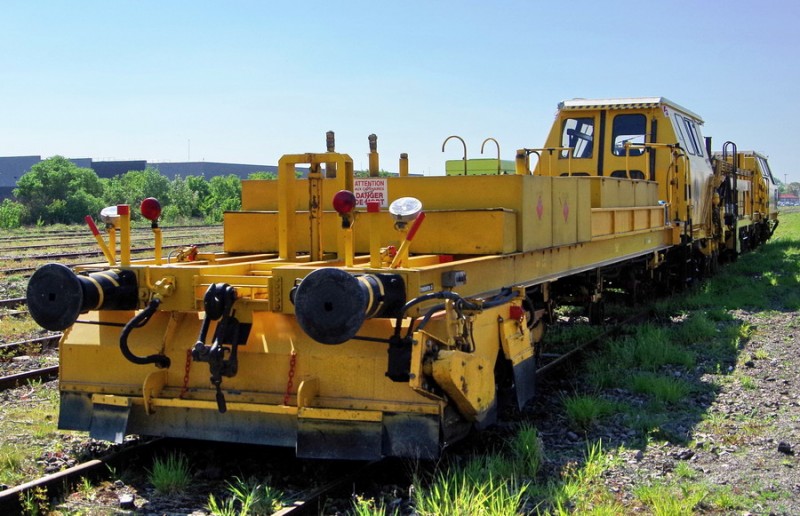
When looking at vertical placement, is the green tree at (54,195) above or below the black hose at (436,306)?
above

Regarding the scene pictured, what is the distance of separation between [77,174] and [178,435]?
51117 millimetres

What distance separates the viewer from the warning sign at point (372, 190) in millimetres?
7008

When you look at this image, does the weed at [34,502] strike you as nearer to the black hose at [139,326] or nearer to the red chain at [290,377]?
the black hose at [139,326]

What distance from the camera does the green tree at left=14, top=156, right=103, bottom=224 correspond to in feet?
156

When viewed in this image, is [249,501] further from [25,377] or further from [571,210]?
[25,377]

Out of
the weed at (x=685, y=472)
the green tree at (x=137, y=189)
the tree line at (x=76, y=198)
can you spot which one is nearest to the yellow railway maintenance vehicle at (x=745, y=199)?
the weed at (x=685, y=472)

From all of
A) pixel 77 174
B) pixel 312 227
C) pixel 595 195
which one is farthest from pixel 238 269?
pixel 77 174

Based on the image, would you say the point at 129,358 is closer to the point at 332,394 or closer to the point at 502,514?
the point at 332,394

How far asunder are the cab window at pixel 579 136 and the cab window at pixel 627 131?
1.14ft

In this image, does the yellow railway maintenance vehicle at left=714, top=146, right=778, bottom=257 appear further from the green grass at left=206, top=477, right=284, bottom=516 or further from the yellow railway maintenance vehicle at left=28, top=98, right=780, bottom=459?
the green grass at left=206, top=477, right=284, bottom=516

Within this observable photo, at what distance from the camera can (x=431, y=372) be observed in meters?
4.93

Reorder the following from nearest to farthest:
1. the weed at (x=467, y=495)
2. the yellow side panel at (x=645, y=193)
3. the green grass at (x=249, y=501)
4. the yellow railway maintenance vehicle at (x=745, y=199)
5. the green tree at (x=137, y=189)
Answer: the weed at (x=467, y=495) < the green grass at (x=249, y=501) < the yellow side panel at (x=645, y=193) < the yellow railway maintenance vehicle at (x=745, y=199) < the green tree at (x=137, y=189)

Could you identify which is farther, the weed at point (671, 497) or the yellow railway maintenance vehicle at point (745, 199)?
the yellow railway maintenance vehicle at point (745, 199)

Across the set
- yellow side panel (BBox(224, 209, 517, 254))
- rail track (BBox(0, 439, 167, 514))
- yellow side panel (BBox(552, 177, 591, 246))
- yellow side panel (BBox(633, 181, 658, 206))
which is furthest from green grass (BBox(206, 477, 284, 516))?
yellow side panel (BBox(633, 181, 658, 206))
